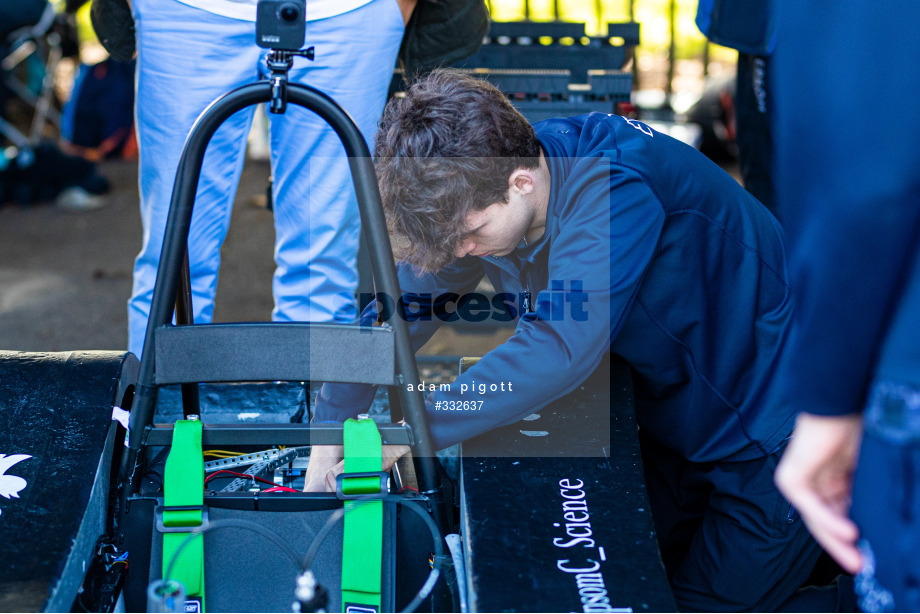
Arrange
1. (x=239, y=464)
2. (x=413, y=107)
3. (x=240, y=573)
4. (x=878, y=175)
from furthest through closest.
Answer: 1. (x=239, y=464)
2. (x=413, y=107)
3. (x=240, y=573)
4. (x=878, y=175)

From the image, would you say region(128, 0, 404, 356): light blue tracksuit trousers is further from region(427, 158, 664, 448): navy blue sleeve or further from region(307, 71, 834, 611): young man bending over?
region(427, 158, 664, 448): navy blue sleeve

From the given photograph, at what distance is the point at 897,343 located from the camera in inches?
29.2

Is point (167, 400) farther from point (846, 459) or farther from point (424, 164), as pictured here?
point (846, 459)

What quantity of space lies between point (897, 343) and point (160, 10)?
1.81 meters

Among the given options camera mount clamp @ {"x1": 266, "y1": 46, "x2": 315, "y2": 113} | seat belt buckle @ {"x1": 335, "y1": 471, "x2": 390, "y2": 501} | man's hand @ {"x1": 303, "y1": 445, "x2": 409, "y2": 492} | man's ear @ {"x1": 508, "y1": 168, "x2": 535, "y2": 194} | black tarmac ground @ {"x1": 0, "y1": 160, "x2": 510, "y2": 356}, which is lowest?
black tarmac ground @ {"x1": 0, "y1": 160, "x2": 510, "y2": 356}

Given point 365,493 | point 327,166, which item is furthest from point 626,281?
point 327,166

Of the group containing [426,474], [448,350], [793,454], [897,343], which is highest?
[897,343]

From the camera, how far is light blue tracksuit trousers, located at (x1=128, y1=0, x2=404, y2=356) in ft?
6.84

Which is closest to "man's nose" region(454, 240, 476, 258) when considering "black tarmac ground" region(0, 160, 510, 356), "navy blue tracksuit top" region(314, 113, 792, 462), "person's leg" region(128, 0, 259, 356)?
"navy blue tracksuit top" region(314, 113, 792, 462)

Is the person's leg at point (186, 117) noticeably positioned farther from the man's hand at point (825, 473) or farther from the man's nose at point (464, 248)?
the man's hand at point (825, 473)

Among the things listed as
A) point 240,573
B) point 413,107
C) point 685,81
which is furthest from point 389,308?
point 685,81

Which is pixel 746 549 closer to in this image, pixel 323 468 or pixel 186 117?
pixel 323 468

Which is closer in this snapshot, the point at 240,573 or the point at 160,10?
the point at 240,573

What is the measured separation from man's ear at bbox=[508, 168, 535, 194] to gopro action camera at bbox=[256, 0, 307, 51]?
400 mm
